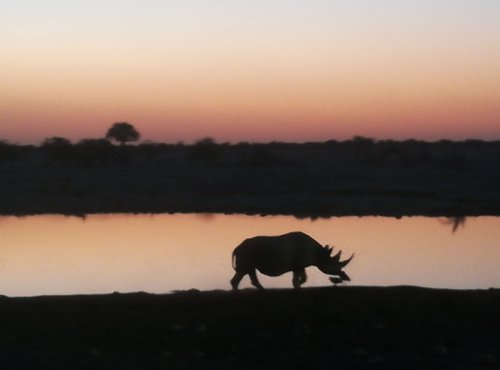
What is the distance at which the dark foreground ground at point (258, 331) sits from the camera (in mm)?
7500

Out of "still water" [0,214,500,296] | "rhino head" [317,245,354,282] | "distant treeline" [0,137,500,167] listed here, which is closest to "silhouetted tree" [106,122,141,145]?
"distant treeline" [0,137,500,167]

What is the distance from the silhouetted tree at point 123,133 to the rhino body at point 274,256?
3011 inches

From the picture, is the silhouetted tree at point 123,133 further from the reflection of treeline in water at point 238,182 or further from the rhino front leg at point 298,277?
the rhino front leg at point 298,277

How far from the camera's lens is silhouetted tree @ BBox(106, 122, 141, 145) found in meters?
90.7

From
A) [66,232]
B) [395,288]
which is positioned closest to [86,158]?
[66,232]

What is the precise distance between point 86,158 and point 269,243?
5334 cm

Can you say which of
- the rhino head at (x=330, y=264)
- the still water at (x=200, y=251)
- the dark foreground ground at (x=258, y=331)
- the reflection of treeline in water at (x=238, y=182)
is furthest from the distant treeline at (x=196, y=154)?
the dark foreground ground at (x=258, y=331)

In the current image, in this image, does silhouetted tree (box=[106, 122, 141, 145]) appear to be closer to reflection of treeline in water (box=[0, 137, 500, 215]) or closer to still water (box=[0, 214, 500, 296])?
reflection of treeline in water (box=[0, 137, 500, 215])

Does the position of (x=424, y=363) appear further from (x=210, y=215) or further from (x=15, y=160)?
(x=15, y=160)

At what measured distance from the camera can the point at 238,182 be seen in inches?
2074

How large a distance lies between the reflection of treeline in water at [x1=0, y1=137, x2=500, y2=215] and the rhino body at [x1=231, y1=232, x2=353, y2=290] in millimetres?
22704

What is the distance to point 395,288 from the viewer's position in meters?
10.9

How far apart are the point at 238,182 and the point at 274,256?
38.7 m

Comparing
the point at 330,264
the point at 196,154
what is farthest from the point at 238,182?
the point at 330,264
